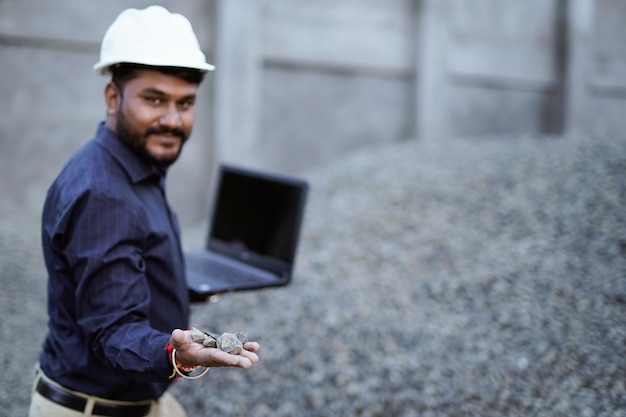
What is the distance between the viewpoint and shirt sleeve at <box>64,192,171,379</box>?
5.64 ft

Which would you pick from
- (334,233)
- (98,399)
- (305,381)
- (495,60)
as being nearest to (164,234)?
(98,399)

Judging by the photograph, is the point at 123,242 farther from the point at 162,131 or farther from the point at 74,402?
the point at 74,402

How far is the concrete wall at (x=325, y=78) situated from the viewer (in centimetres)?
644

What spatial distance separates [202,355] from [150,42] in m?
1.02

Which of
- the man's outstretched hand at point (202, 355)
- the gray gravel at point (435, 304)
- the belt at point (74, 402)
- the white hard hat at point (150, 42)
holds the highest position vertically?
the white hard hat at point (150, 42)

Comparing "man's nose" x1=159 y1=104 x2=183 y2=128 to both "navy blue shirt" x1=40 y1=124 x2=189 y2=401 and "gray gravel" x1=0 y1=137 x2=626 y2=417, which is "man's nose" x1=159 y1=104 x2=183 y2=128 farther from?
"gray gravel" x1=0 y1=137 x2=626 y2=417

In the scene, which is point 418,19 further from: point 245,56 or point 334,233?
point 334,233

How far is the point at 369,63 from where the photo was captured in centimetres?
834

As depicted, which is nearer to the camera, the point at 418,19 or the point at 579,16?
the point at 418,19

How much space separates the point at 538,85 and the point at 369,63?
9.43 ft

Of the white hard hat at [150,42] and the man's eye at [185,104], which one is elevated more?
the white hard hat at [150,42]

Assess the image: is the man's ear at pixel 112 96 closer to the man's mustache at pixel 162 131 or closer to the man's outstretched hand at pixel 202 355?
the man's mustache at pixel 162 131

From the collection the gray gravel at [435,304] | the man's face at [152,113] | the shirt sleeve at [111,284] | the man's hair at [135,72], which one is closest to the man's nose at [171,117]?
the man's face at [152,113]

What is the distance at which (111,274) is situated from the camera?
70.4 inches
